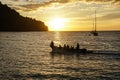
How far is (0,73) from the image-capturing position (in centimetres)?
3678

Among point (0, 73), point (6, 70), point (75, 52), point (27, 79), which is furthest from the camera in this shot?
point (75, 52)

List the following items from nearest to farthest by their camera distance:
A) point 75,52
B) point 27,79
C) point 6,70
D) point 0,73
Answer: point 27,79, point 0,73, point 6,70, point 75,52

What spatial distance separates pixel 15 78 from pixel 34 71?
582cm

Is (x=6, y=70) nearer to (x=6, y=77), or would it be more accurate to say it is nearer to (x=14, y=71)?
(x=14, y=71)

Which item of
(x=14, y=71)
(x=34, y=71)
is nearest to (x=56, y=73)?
(x=34, y=71)

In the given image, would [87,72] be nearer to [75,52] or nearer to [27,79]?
[27,79]

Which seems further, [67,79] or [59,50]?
[59,50]

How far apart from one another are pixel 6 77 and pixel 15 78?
1.39 meters

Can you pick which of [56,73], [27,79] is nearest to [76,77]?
[56,73]

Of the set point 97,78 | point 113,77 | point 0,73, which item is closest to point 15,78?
point 0,73

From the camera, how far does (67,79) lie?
33125mm

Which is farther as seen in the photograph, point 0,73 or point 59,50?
point 59,50

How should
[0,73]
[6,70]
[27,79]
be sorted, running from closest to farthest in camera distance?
[27,79]
[0,73]
[6,70]

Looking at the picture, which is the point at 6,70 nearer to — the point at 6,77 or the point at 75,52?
the point at 6,77
